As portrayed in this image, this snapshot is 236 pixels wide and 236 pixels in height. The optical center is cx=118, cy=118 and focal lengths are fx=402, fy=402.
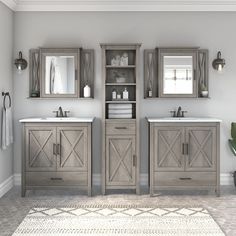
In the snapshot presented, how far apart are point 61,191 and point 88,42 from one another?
2074 mm

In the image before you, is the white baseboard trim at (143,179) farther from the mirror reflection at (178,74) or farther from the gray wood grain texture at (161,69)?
the mirror reflection at (178,74)

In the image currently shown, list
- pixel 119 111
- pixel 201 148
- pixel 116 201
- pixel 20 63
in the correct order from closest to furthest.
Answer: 1. pixel 116 201
2. pixel 201 148
3. pixel 119 111
4. pixel 20 63

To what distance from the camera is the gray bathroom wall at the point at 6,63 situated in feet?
16.8

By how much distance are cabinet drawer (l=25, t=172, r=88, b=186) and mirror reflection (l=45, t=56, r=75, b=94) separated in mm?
1156

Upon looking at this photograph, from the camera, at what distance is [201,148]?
5.03 meters

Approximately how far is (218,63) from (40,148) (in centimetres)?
264

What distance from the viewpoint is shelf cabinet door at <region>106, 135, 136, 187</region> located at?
202 inches

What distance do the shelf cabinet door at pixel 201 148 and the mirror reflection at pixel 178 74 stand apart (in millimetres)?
733

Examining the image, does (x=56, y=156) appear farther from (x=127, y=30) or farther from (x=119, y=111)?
(x=127, y=30)

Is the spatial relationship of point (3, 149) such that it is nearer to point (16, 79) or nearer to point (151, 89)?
point (16, 79)

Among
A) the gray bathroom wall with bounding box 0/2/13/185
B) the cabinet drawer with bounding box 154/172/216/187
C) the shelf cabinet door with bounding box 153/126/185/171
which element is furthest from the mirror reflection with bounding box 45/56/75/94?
the cabinet drawer with bounding box 154/172/216/187

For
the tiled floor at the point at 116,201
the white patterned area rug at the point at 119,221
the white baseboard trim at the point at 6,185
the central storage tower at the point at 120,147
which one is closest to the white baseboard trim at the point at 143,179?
the white baseboard trim at the point at 6,185

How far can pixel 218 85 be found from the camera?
18.5ft
